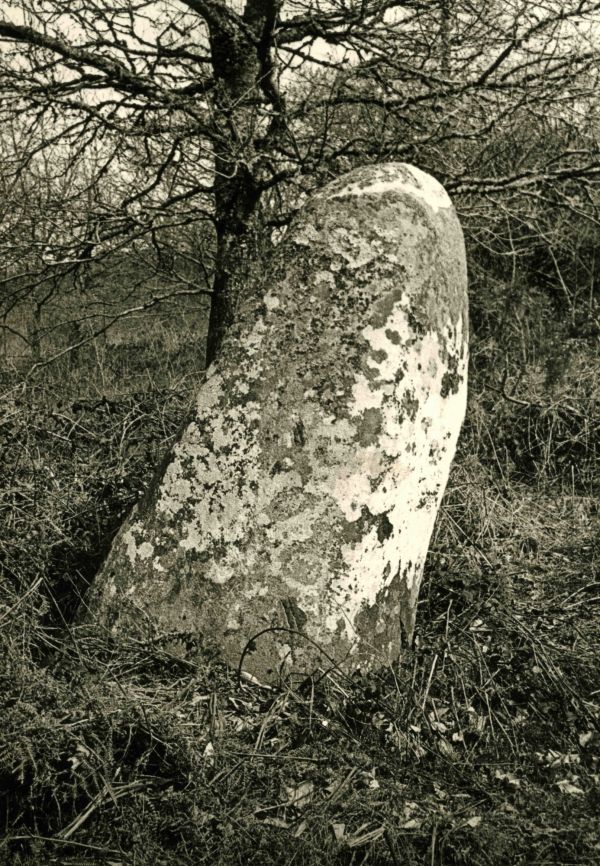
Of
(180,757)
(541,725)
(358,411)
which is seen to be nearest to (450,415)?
(358,411)

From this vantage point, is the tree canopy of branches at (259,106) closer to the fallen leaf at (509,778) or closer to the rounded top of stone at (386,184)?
the rounded top of stone at (386,184)

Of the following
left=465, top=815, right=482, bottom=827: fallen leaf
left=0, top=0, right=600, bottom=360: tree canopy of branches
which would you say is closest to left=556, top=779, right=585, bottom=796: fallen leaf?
left=465, top=815, right=482, bottom=827: fallen leaf

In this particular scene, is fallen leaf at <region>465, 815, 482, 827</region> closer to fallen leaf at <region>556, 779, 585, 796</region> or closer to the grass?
the grass

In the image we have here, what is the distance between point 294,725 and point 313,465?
83 centimetres

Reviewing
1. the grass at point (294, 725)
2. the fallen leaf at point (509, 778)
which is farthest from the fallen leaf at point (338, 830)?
the fallen leaf at point (509, 778)

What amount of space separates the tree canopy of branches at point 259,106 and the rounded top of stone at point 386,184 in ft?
5.99

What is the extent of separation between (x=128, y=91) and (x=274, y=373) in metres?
3.62

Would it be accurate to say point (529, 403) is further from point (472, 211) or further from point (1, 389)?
point (1, 389)

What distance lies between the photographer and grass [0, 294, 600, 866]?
6.86ft

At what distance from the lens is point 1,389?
4.85 metres

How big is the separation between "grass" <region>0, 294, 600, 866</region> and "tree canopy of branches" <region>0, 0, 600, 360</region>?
2.12 meters

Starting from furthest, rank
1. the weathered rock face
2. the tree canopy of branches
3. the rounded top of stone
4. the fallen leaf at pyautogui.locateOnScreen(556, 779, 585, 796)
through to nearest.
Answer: the tree canopy of branches < the rounded top of stone < the weathered rock face < the fallen leaf at pyautogui.locateOnScreen(556, 779, 585, 796)

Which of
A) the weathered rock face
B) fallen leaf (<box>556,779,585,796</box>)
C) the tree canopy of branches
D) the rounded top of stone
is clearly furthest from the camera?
the tree canopy of branches

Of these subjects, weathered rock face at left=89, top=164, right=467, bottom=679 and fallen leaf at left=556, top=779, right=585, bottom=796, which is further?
weathered rock face at left=89, top=164, right=467, bottom=679
